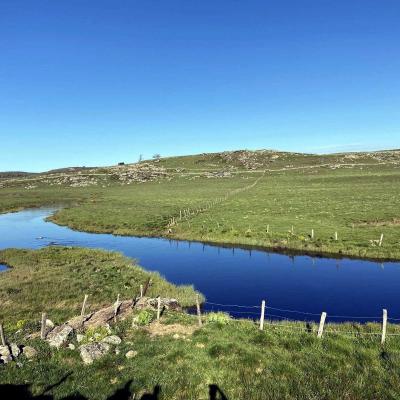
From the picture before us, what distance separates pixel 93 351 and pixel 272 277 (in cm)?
2445

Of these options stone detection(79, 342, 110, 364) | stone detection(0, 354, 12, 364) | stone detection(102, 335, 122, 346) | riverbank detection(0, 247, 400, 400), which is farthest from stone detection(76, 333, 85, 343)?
stone detection(0, 354, 12, 364)

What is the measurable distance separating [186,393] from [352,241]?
1508 inches

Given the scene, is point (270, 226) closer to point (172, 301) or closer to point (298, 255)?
point (298, 255)

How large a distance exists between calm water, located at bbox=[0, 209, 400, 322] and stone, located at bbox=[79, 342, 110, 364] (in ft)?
41.2

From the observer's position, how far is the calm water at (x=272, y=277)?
31766 millimetres

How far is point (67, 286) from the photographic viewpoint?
35.4 m

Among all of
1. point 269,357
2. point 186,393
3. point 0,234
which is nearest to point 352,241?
point 269,357

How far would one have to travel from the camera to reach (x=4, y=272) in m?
42.9

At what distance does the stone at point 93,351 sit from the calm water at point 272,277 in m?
12.5

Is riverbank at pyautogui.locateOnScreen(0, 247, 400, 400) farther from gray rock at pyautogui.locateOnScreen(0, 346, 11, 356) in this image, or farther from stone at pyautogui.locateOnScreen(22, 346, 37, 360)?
gray rock at pyautogui.locateOnScreen(0, 346, 11, 356)

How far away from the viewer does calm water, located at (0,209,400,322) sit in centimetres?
3177

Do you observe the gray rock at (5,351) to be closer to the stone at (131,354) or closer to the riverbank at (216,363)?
the riverbank at (216,363)

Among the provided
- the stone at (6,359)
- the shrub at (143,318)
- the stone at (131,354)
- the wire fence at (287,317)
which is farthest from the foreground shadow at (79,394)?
the wire fence at (287,317)

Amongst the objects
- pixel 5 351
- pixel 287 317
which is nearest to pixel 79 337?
pixel 5 351
